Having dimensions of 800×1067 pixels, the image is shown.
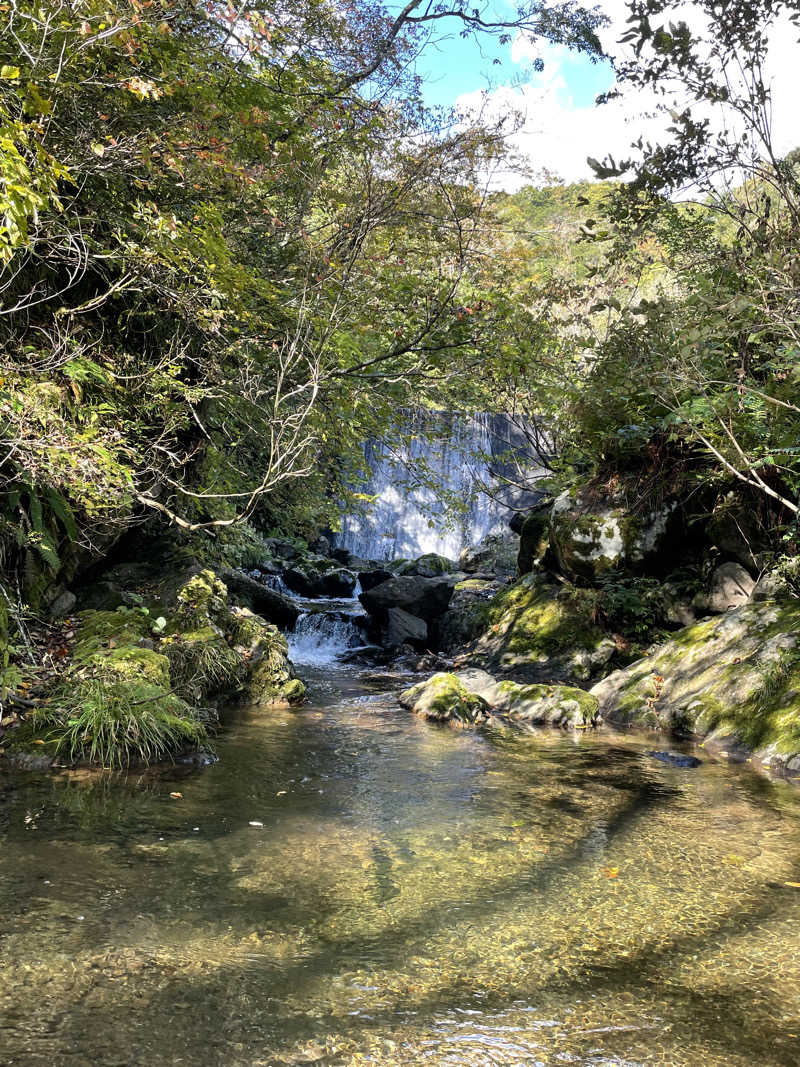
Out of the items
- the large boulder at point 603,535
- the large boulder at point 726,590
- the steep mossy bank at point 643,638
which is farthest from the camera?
the large boulder at point 603,535

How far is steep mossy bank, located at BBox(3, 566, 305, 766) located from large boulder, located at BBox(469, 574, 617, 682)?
3746 mm

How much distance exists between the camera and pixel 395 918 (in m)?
3.68

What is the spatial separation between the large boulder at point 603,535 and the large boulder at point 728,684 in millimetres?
1878

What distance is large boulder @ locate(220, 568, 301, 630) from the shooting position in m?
13.9

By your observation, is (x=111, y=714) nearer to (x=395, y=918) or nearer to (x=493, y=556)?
(x=395, y=918)

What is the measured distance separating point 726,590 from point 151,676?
7.66 m

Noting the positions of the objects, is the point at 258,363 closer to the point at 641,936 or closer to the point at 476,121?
the point at 476,121

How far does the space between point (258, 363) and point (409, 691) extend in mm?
4641

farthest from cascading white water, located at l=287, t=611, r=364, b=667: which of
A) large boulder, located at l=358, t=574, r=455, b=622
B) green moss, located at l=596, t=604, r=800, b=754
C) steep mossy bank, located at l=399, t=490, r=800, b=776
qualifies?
green moss, located at l=596, t=604, r=800, b=754

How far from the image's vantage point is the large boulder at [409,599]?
16.0 meters

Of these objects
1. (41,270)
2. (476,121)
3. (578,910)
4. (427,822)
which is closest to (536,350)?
(476,121)

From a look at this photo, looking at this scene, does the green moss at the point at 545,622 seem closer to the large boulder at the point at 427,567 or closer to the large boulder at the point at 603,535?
the large boulder at the point at 603,535

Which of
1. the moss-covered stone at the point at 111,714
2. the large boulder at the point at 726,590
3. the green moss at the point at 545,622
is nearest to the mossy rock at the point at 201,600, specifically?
the moss-covered stone at the point at 111,714

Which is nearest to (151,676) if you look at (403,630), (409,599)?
(403,630)
